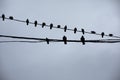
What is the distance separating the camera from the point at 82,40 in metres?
6.38

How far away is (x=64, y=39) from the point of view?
6.30 meters

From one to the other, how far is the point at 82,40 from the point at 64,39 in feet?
2.10
